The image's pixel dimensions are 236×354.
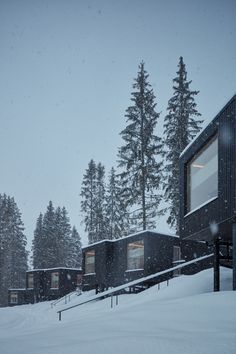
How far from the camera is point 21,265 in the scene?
169ft

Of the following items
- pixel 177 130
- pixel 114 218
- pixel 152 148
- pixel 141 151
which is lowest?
pixel 114 218

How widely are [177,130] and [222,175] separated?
15.0 meters

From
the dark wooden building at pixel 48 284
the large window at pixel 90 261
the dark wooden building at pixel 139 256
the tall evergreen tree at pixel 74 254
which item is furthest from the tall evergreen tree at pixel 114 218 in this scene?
the dark wooden building at pixel 139 256

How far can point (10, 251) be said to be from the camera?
51000mm

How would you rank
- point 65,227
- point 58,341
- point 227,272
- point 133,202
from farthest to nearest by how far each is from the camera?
1. point 65,227
2. point 133,202
3. point 227,272
4. point 58,341

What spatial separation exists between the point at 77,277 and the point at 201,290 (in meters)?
26.3

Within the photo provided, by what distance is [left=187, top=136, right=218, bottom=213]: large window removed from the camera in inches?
506

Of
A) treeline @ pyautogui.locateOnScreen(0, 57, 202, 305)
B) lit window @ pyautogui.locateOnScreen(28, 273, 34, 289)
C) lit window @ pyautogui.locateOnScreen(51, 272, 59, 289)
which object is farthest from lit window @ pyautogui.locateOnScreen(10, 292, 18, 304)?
treeline @ pyautogui.locateOnScreen(0, 57, 202, 305)

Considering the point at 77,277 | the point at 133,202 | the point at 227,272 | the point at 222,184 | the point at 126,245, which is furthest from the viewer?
the point at 77,277

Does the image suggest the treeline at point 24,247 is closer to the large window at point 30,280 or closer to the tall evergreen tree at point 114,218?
the large window at point 30,280

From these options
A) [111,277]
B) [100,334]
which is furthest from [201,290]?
[111,277]

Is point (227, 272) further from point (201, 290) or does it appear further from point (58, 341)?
point (58, 341)

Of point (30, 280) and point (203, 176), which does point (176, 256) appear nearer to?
point (203, 176)

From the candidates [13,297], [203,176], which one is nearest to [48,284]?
[13,297]
